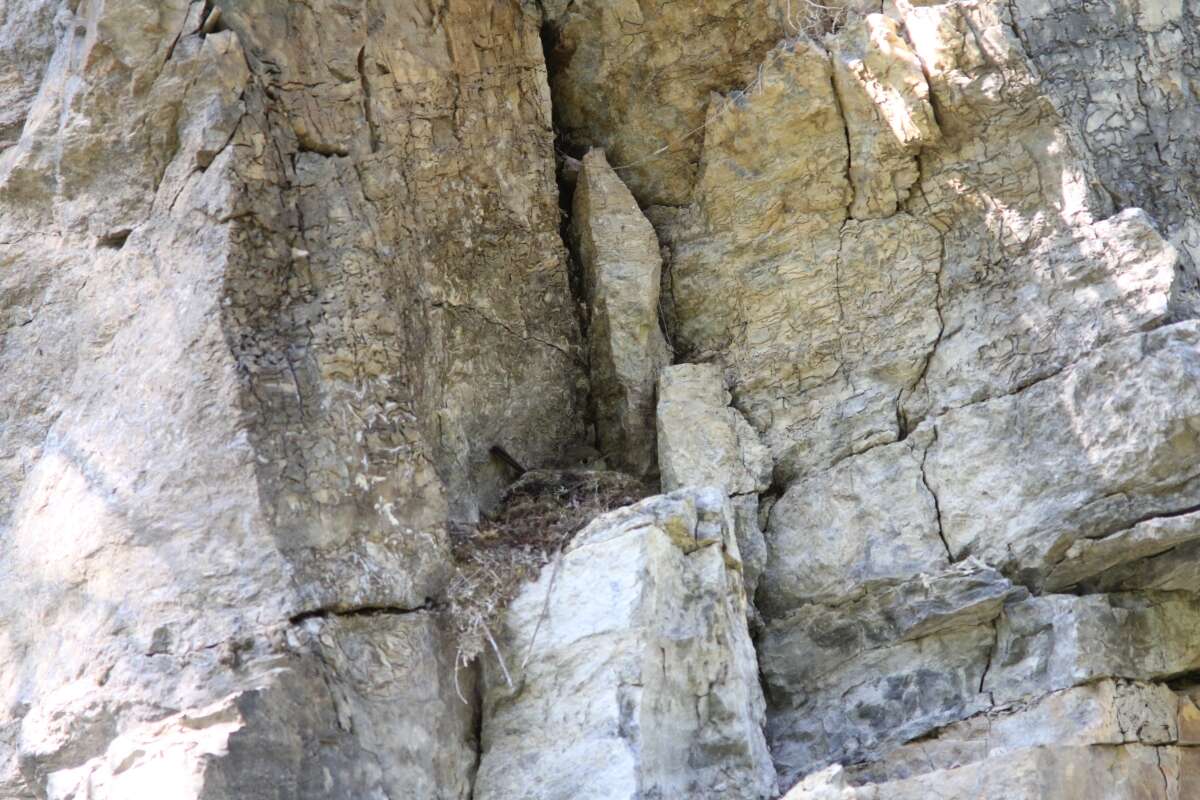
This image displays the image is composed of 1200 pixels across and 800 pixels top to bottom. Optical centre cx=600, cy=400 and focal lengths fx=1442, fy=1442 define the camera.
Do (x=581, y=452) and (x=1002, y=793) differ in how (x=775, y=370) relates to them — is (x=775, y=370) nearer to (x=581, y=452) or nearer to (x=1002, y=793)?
(x=581, y=452)

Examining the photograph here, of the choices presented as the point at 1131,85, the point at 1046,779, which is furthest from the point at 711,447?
the point at 1131,85

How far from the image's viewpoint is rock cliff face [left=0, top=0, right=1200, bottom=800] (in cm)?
460

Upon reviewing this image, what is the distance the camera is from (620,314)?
6004mm

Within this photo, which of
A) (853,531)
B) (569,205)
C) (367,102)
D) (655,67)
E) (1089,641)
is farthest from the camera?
(655,67)

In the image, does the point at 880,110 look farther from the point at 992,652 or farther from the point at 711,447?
the point at 992,652

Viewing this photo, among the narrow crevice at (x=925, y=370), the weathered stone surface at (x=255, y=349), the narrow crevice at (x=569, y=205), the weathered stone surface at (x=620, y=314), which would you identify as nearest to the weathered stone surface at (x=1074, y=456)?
the narrow crevice at (x=925, y=370)

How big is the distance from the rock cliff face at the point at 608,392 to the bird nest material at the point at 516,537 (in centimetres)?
7

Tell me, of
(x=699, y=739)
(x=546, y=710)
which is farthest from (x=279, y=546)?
(x=699, y=739)

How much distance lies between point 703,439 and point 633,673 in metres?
1.38

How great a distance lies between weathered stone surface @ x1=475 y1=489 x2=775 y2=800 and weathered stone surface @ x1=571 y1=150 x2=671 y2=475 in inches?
36.6

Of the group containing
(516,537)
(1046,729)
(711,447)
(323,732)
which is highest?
(711,447)

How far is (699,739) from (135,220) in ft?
9.04

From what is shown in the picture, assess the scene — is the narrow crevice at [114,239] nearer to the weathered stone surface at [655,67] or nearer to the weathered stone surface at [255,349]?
the weathered stone surface at [255,349]

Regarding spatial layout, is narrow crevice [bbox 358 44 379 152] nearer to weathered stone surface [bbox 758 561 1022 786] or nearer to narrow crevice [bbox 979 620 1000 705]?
weathered stone surface [bbox 758 561 1022 786]
